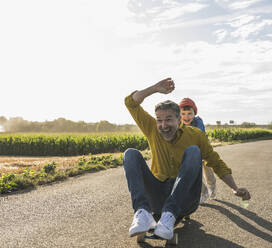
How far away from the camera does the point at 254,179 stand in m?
6.96

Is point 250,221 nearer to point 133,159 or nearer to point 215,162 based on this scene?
point 215,162

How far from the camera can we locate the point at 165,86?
10.4 ft

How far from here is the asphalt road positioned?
3127 millimetres

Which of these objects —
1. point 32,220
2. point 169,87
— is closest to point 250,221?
point 169,87

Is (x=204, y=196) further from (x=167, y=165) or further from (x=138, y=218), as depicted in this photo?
(x=138, y=218)

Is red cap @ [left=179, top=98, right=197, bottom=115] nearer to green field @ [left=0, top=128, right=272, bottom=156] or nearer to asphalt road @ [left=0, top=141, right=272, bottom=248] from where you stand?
asphalt road @ [left=0, top=141, right=272, bottom=248]

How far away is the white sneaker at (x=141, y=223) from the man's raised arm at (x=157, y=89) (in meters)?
1.20

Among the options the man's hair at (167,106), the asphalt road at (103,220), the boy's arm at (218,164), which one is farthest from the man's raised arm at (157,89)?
the asphalt road at (103,220)

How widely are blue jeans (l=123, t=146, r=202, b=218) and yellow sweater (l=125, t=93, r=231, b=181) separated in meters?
0.14

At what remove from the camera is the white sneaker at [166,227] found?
8.29 ft

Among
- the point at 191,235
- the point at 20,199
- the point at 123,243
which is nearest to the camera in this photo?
the point at 123,243

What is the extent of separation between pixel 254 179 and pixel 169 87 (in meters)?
4.76

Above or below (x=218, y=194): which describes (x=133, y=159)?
above

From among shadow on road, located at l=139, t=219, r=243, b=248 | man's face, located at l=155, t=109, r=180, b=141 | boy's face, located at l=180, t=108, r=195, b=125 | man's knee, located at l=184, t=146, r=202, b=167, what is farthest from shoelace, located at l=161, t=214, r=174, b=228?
boy's face, located at l=180, t=108, r=195, b=125
